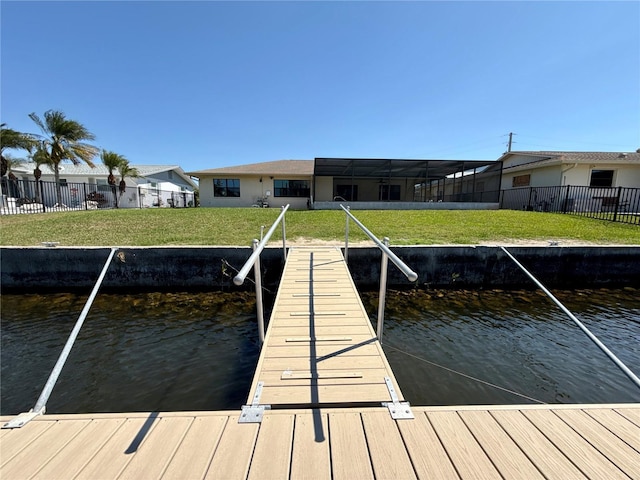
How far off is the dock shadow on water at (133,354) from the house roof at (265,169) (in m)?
13.6

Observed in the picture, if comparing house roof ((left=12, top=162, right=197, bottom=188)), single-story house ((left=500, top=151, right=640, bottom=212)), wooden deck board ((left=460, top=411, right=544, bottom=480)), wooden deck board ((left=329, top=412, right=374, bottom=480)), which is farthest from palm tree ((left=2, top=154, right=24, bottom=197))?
single-story house ((left=500, top=151, right=640, bottom=212))

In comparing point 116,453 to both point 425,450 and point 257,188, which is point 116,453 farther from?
point 257,188

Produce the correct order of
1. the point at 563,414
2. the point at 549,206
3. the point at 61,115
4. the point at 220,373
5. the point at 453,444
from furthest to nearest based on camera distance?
the point at 61,115, the point at 549,206, the point at 220,373, the point at 563,414, the point at 453,444

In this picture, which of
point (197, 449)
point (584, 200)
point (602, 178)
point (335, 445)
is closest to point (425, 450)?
point (335, 445)

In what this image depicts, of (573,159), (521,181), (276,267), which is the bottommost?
(276,267)

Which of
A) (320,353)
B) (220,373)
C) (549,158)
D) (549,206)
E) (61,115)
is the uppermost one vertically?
(61,115)

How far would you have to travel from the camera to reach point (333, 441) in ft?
5.11

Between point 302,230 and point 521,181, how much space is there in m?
16.5

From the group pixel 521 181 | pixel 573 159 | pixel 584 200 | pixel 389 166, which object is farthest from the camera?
pixel 521 181

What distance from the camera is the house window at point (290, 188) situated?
18998mm

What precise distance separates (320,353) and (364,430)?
1.01 meters

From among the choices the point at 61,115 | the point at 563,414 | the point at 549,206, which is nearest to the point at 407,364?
the point at 563,414

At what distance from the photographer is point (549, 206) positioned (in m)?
14.8

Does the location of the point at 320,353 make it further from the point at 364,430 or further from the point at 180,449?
the point at 180,449
